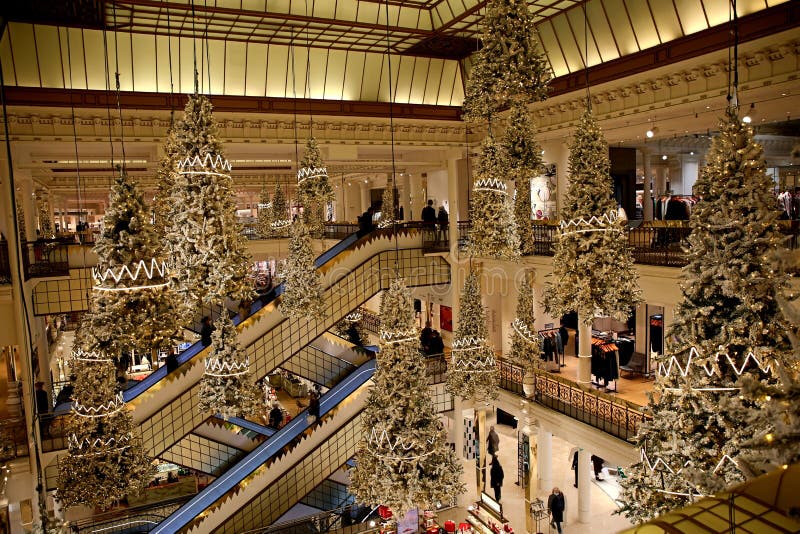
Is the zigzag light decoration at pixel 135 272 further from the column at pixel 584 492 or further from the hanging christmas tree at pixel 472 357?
the column at pixel 584 492

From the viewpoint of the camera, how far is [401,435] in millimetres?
6594

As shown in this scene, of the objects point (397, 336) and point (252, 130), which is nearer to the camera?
point (397, 336)

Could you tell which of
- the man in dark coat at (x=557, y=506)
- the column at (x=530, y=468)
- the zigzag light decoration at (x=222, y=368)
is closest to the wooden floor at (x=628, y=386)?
the column at (x=530, y=468)

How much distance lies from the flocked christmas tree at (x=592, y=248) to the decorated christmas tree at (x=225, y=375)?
4.25 metres

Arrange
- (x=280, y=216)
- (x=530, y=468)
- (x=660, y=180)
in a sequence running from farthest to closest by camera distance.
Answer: (x=280, y=216) < (x=660, y=180) < (x=530, y=468)

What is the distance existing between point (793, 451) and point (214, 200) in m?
4.37

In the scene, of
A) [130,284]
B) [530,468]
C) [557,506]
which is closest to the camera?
[130,284]

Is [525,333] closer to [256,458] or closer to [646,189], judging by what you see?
[256,458]

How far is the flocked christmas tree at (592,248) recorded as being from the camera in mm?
5227

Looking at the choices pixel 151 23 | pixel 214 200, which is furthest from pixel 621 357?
pixel 151 23

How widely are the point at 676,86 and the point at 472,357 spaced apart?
5.88 meters

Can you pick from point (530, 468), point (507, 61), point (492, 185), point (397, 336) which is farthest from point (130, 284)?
point (530, 468)

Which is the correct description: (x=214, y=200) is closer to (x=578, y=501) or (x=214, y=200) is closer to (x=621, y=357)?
(x=578, y=501)

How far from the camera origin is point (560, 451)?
16047 mm
